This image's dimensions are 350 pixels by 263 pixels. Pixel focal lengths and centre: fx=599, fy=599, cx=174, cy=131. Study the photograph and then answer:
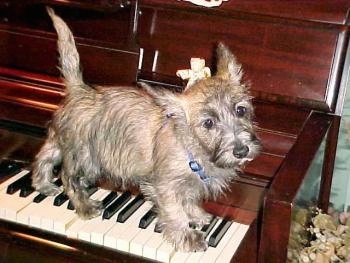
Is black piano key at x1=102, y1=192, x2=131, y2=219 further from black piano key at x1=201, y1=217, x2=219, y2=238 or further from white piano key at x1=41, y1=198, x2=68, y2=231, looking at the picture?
black piano key at x1=201, y1=217, x2=219, y2=238

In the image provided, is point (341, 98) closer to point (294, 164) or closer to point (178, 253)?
point (294, 164)

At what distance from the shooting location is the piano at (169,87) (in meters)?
1.77

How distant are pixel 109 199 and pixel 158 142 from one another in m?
0.34

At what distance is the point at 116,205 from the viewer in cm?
193

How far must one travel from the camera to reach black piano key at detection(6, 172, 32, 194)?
2.00 m

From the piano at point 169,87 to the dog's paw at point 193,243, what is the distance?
0.06ft

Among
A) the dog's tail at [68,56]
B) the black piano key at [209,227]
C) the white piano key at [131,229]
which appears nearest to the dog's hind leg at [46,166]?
the dog's tail at [68,56]

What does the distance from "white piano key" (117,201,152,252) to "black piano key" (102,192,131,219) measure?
6 cm

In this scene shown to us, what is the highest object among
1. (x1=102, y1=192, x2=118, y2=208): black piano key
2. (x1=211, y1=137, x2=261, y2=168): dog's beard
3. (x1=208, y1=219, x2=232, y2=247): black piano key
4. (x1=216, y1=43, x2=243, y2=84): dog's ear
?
(x1=216, y1=43, x2=243, y2=84): dog's ear

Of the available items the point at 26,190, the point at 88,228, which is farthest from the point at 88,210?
the point at 26,190

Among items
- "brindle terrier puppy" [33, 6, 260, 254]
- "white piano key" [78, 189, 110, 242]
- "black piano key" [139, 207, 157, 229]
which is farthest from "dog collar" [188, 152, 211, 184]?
"white piano key" [78, 189, 110, 242]

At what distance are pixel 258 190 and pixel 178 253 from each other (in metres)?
0.30

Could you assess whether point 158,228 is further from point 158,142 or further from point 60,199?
point 60,199

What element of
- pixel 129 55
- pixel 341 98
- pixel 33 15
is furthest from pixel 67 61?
pixel 341 98
